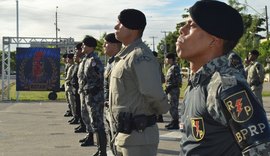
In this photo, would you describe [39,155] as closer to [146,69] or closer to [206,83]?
[146,69]

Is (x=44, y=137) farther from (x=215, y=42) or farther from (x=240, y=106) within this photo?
(x=240, y=106)

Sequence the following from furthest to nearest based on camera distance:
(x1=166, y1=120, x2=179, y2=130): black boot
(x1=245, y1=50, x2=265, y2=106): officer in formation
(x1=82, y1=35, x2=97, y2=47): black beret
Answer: (x1=245, y1=50, x2=265, y2=106): officer in formation < (x1=166, y1=120, x2=179, y2=130): black boot < (x1=82, y1=35, x2=97, y2=47): black beret

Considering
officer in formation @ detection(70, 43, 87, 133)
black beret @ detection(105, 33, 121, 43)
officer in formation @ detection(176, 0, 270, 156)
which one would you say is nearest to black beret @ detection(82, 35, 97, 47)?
black beret @ detection(105, 33, 121, 43)

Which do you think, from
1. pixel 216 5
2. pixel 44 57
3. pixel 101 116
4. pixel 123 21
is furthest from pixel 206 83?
pixel 44 57

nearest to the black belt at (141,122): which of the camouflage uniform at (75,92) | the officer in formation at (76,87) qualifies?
the officer in formation at (76,87)

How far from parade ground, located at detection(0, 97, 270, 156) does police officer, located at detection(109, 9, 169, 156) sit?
4155 mm

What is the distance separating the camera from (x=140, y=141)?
12.8 feet

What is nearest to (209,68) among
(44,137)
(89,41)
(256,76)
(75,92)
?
(89,41)

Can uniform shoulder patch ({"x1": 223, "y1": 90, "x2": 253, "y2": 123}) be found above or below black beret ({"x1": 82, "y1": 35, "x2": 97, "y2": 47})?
below

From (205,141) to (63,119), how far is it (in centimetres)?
1282

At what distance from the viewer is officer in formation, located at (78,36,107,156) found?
743 centimetres

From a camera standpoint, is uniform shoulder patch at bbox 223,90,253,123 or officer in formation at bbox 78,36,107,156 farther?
officer in formation at bbox 78,36,107,156

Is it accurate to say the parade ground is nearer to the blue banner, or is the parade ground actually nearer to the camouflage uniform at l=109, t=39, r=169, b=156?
the camouflage uniform at l=109, t=39, r=169, b=156

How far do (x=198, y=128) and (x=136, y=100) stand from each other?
1.96m
